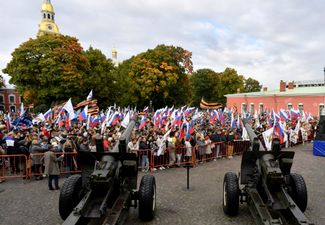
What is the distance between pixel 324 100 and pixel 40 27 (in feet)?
230

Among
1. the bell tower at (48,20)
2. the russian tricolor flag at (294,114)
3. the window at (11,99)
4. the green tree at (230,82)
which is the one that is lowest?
the russian tricolor flag at (294,114)

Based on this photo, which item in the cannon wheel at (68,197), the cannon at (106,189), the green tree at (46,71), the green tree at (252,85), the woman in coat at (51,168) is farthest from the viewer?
the green tree at (252,85)

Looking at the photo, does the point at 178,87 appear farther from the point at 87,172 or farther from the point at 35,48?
the point at 87,172

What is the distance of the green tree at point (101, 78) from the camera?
3155 centimetres

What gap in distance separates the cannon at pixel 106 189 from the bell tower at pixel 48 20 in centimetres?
7255

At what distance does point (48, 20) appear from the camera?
69062 mm

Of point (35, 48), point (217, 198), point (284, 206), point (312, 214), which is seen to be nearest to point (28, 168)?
point (217, 198)

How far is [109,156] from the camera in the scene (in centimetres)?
557

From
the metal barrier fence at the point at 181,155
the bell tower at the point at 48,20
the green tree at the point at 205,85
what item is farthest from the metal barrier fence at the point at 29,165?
the bell tower at the point at 48,20

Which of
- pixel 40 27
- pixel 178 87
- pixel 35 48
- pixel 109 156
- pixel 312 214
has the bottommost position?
pixel 312 214

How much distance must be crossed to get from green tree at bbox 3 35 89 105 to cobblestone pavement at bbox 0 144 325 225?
67.9ft

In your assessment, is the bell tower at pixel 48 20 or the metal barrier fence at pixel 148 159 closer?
the metal barrier fence at pixel 148 159

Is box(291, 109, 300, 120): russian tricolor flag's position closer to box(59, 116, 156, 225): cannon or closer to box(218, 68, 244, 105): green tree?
box(59, 116, 156, 225): cannon

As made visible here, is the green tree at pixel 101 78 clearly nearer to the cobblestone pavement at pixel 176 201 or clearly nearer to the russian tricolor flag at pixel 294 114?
the russian tricolor flag at pixel 294 114
